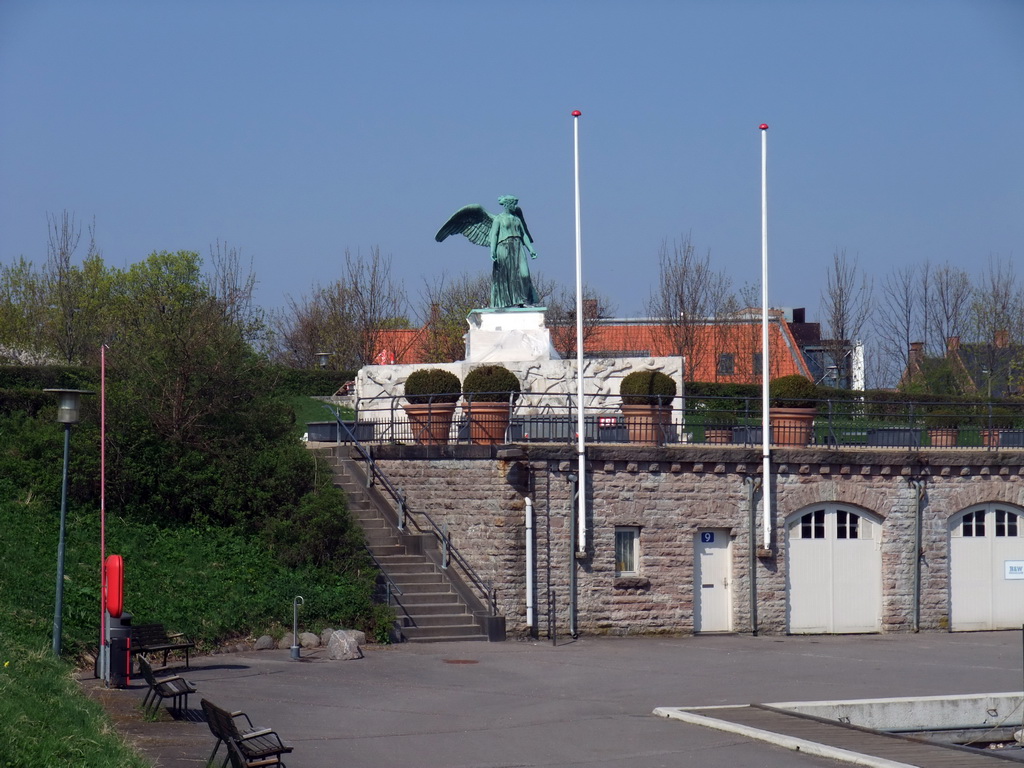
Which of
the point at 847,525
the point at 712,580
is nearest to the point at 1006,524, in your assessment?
the point at 847,525

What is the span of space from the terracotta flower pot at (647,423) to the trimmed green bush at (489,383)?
2.27 m

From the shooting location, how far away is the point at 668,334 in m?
48.7

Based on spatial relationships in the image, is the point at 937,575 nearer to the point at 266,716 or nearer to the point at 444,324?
the point at 266,716

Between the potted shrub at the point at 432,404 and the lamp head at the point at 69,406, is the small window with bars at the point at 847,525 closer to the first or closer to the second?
the potted shrub at the point at 432,404

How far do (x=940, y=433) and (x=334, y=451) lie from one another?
40.9 ft

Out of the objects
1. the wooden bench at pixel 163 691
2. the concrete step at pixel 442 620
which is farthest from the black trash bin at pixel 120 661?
the concrete step at pixel 442 620

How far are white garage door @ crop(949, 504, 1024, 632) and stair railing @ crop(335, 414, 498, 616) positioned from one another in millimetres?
9259

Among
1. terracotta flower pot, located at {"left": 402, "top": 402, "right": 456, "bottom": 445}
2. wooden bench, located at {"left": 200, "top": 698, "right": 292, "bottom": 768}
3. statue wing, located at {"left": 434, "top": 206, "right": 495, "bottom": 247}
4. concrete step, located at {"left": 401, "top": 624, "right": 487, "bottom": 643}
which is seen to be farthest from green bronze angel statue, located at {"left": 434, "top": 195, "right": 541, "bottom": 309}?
wooden bench, located at {"left": 200, "top": 698, "right": 292, "bottom": 768}

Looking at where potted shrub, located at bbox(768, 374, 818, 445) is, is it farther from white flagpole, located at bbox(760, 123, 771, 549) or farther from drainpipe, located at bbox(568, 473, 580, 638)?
drainpipe, located at bbox(568, 473, 580, 638)

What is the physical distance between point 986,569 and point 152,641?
16.3 m

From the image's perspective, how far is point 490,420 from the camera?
904 inches

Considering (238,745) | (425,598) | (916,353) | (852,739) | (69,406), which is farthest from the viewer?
(916,353)

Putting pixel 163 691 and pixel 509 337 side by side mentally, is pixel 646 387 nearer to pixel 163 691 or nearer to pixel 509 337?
pixel 509 337

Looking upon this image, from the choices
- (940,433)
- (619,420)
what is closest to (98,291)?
(619,420)
